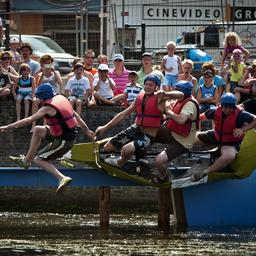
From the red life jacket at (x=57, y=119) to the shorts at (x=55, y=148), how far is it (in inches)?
6.2

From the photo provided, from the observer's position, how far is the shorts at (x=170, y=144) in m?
19.5

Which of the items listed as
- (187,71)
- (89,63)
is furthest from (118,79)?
(187,71)

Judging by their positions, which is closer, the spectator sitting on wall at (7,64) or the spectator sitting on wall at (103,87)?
the spectator sitting on wall at (103,87)

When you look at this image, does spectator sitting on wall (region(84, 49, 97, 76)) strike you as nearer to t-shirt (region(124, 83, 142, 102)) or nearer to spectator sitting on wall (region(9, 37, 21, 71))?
spectator sitting on wall (region(9, 37, 21, 71))

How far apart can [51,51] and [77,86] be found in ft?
20.8

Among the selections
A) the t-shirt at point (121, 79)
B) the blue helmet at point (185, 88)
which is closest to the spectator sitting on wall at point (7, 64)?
the t-shirt at point (121, 79)

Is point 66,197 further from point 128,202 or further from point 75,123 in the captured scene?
point 75,123

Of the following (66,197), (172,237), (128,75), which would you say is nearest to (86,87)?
(128,75)

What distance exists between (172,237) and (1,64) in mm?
5261

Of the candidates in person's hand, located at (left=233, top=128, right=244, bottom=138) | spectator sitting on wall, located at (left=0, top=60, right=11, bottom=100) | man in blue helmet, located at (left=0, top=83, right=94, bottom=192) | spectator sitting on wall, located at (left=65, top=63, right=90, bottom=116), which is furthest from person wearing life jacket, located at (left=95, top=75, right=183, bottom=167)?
spectator sitting on wall, located at (left=0, top=60, right=11, bottom=100)

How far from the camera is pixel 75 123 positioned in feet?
62.8

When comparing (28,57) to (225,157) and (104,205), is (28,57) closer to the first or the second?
(104,205)

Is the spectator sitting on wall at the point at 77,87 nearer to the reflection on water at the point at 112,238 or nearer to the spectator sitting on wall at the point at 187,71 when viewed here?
the spectator sitting on wall at the point at 187,71

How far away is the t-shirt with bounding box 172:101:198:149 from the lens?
19219mm
